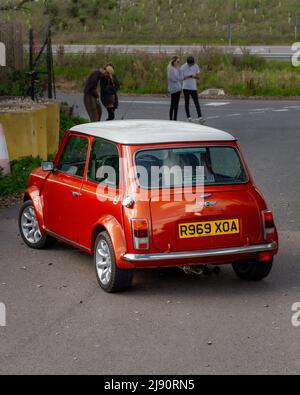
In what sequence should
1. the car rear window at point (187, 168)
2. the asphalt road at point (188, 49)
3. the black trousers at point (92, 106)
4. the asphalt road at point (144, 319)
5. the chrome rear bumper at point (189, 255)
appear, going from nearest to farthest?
the asphalt road at point (144, 319) → the chrome rear bumper at point (189, 255) → the car rear window at point (187, 168) → the black trousers at point (92, 106) → the asphalt road at point (188, 49)

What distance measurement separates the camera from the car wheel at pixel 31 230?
11609 millimetres

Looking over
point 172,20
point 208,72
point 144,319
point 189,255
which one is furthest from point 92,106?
point 172,20

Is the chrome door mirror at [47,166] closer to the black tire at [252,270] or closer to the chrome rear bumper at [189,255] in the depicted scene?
the chrome rear bumper at [189,255]

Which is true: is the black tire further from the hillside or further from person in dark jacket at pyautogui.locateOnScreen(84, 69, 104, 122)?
the hillside

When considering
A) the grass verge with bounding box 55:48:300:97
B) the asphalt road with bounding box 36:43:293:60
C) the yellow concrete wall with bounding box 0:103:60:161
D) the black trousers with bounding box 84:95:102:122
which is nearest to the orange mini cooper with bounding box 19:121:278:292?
the yellow concrete wall with bounding box 0:103:60:161

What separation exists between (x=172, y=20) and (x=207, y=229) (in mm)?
57135

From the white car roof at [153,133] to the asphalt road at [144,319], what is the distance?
1416 mm

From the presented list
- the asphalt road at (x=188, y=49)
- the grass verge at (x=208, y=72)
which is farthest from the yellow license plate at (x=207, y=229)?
the asphalt road at (x=188, y=49)

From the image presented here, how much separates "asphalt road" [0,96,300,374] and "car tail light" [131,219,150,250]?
20.5 inches

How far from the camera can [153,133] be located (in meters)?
9.95

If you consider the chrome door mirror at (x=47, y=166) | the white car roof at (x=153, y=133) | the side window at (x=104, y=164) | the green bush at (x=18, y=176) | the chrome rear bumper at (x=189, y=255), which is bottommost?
the green bush at (x=18, y=176)

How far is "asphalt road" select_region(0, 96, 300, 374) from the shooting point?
7.49m

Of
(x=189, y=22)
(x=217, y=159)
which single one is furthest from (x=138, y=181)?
(x=189, y=22)

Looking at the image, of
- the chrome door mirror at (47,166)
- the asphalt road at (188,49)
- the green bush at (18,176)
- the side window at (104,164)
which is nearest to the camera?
the side window at (104,164)
